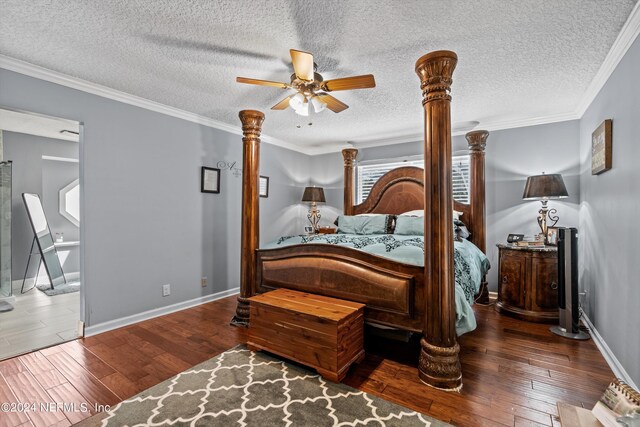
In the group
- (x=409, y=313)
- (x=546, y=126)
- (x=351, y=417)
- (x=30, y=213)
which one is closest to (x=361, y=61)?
(x=409, y=313)

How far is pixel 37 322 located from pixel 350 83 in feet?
13.3

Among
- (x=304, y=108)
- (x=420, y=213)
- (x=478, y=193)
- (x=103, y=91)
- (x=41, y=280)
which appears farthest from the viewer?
(x=41, y=280)

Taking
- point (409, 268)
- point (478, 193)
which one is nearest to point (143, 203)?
point (409, 268)

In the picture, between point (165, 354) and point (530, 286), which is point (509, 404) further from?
point (165, 354)

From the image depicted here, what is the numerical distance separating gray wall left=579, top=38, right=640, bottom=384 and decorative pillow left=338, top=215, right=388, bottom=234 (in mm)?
2161

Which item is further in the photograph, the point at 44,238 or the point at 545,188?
the point at 44,238

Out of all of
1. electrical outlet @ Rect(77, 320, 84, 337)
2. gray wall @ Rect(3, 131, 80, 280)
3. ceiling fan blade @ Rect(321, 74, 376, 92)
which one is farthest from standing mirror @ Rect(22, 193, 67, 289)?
ceiling fan blade @ Rect(321, 74, 376, 92)

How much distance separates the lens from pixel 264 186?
16.1 ft

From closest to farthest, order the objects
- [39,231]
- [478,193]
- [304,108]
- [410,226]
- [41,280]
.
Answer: [304,108]
[410,226]
[478,193]
[39,231]
[41,280]

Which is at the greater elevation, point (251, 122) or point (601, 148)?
point (251, 122)

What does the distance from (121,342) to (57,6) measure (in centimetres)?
265

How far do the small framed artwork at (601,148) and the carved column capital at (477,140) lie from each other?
1.14m

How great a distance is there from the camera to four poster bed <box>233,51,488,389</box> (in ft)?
6.70

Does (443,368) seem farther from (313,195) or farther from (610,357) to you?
(313,195)
